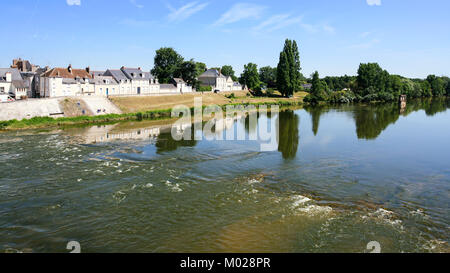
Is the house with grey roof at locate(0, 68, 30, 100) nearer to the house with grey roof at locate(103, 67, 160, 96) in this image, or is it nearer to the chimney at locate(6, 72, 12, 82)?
the chimney at locate(6, 72, 12, 82)

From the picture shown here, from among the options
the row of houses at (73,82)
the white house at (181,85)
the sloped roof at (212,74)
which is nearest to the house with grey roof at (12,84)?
the row of houses at (73,82)

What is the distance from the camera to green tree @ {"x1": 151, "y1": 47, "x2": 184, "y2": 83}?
291 feet

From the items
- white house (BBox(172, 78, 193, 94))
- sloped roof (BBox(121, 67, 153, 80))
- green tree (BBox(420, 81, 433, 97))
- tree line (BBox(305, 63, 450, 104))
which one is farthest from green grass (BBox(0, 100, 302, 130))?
green tree (BBox(420, 81, 433, 97))

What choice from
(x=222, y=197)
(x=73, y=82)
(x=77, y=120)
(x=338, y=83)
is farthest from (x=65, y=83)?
(x=338, y=83)

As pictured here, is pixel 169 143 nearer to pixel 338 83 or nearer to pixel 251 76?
pixel 251 76

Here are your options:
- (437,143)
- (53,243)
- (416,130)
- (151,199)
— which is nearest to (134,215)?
(151,199)

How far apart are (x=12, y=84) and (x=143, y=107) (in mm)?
21636

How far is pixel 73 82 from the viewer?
188 ft

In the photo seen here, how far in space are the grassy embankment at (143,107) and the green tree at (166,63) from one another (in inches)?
709

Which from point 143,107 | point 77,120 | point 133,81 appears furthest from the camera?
point 133,81

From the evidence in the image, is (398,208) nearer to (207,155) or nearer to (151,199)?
(151,199)

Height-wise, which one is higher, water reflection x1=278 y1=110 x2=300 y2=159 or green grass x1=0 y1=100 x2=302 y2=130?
green grass x1=0 y1=100 x2=302 y2=130

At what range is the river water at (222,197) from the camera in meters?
11.2

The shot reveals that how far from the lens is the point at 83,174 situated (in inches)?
742
